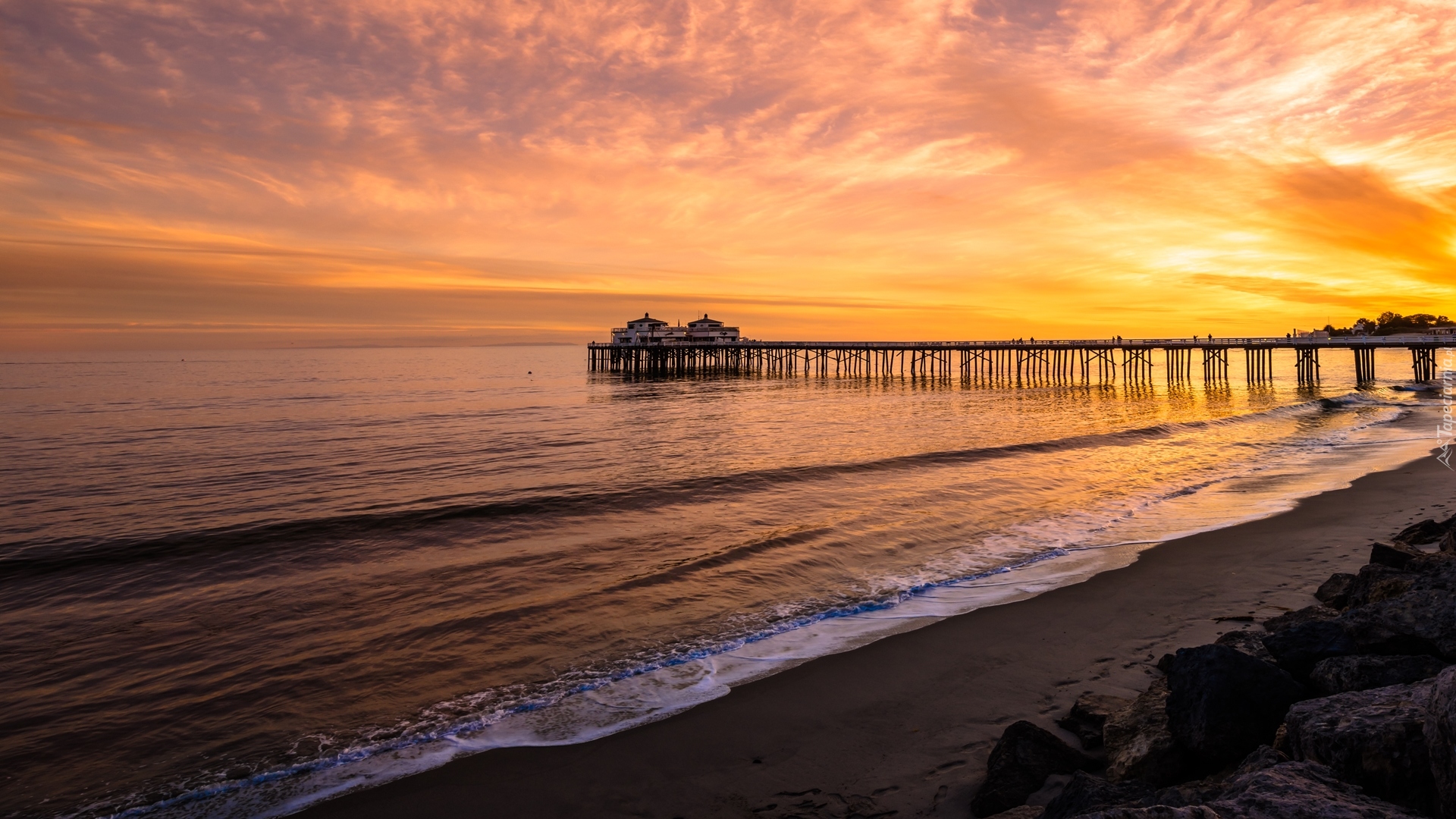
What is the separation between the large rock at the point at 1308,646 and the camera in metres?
4.90

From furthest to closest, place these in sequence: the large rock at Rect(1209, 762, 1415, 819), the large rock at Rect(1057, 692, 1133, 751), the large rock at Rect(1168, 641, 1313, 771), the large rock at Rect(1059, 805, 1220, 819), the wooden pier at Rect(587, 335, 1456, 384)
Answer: the wooden pier at Rect(587, 335, 1456, 384) < the large rock at Rect(1057, 692, 1133, 751) < the large rock at Rect(1168, 641, 1313, 771) < the large rock at Rect(1209, 762, 1415, 819) < the large rock at Rect(1059, 805, 1220, 819)

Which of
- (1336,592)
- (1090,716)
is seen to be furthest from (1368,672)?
(1336,592)

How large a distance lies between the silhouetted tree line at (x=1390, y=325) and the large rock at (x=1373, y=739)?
104m

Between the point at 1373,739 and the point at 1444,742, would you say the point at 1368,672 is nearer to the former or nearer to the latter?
the point at 1373,739

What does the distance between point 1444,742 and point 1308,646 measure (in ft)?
8.23

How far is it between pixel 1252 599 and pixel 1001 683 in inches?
151

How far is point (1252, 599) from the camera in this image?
27.0 feet

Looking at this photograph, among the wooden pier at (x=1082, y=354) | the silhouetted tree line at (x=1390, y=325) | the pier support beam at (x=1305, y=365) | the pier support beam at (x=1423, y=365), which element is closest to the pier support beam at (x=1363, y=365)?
the wooden pier at (x=1082, y=354)

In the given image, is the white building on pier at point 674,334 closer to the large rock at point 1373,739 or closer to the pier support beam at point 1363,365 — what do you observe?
the pier support beam at point 1363,365

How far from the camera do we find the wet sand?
4.93m

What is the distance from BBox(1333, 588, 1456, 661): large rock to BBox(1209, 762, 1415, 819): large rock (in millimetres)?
2265

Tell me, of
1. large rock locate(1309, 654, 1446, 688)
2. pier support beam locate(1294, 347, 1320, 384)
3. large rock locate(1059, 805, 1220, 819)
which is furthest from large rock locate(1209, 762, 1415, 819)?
pier support beam locate(1294, 347, 1320, 384)

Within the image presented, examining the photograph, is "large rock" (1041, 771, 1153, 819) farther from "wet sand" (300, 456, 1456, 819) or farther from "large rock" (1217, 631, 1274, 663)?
"large rock" (1217, 631, 1274, 663)

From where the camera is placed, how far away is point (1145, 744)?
4363mm
